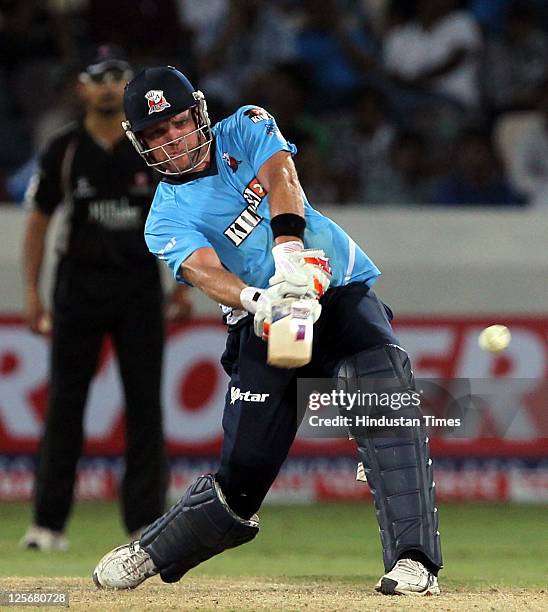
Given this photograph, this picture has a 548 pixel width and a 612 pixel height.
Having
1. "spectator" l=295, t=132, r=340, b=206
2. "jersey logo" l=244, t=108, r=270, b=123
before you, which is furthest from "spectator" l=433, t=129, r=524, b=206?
"jersey logo" l=244, t=108, r=270, b=123

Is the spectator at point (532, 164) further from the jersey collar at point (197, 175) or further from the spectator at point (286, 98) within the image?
the jersey collar at point (197, 175)

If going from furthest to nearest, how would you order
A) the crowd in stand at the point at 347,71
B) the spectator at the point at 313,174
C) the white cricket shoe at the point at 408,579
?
1. the crowd in stand at the point at 347,71
2. the spectator at the point at 313,174
3. the white cricket shoe at the point at 408,579

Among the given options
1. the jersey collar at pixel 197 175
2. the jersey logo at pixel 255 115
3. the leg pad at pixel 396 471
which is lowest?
the leg pad at pixel 396 471

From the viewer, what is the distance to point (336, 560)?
7746 mm

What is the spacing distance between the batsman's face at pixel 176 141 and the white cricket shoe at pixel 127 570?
155 cm

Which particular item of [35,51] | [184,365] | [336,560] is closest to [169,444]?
[184,365]

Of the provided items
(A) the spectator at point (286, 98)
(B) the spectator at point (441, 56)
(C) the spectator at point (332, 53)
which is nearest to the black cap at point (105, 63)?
(A) the spectator at point (286, 98)

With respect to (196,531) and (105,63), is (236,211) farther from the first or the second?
(105,63)

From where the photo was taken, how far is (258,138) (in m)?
5.56

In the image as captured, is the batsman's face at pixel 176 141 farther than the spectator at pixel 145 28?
No

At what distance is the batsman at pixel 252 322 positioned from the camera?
5.47m

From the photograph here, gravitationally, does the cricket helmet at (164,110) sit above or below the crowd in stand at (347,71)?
below

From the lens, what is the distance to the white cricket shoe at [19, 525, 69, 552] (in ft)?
26.4

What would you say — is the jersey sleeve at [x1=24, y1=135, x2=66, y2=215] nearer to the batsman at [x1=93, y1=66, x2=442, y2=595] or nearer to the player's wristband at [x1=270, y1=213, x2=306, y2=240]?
the batsman at [x1=93, y1=66, x2=442, y2=595]
